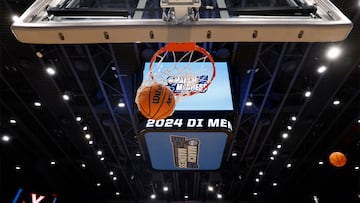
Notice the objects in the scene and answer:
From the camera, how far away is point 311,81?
24.8 ft

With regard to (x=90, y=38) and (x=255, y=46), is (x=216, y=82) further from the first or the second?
(x=90, y=38)

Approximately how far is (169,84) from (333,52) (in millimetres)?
4348

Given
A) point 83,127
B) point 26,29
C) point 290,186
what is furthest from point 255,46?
point 290,186

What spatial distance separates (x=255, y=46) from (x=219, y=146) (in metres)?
2.39

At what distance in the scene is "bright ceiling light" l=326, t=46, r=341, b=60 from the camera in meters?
6.34

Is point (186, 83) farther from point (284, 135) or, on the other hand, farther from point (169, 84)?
point (284, 135)

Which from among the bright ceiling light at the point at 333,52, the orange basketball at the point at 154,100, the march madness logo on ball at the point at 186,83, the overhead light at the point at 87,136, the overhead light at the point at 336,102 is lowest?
the orange basketball at the point at 154,100

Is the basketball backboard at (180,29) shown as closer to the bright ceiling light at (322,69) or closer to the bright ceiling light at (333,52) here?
the bright ceiling light at (333,52)

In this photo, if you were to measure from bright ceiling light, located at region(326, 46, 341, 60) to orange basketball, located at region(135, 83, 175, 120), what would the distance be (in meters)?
Result: 4.73

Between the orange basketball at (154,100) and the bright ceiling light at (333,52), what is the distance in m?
4.73

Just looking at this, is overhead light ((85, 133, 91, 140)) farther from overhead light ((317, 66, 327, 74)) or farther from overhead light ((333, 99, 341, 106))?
overhead light ((333, 99, 341, 106))

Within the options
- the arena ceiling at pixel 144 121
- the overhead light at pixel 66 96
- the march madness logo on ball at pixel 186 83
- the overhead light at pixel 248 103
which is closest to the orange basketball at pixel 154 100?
the march madness logo on ball at pixel 186 83

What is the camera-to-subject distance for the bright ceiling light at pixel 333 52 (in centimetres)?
634

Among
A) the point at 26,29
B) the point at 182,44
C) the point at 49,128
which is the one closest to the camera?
the point at 26,29
